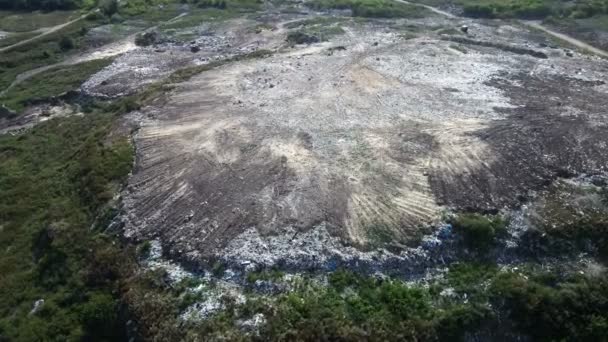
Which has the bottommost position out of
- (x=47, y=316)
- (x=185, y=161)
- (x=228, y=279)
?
(x=47, y=316)

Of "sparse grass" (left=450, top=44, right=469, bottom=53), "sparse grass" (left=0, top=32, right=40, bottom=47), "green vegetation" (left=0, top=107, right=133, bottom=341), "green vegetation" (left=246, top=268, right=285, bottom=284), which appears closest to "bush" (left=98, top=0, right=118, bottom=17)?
"sparse grass" (left=0, top=32, right=40, bottom=47)

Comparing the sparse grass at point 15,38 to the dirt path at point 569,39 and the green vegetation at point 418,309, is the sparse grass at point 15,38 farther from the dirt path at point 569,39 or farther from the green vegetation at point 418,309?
the dirt path at point 569,39

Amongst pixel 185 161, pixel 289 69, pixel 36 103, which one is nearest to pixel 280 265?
pixel 185 161

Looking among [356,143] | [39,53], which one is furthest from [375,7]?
[39,53]

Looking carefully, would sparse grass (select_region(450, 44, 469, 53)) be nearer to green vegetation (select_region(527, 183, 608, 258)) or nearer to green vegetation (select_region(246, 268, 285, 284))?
green vegetation (select_region(527, 183, 608, 258))

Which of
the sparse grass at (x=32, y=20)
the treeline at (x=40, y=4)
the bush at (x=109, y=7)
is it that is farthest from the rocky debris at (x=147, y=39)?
the treeline at (x=40, y=4)

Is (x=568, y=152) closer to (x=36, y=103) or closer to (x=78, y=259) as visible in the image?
(x=78, y=259)
